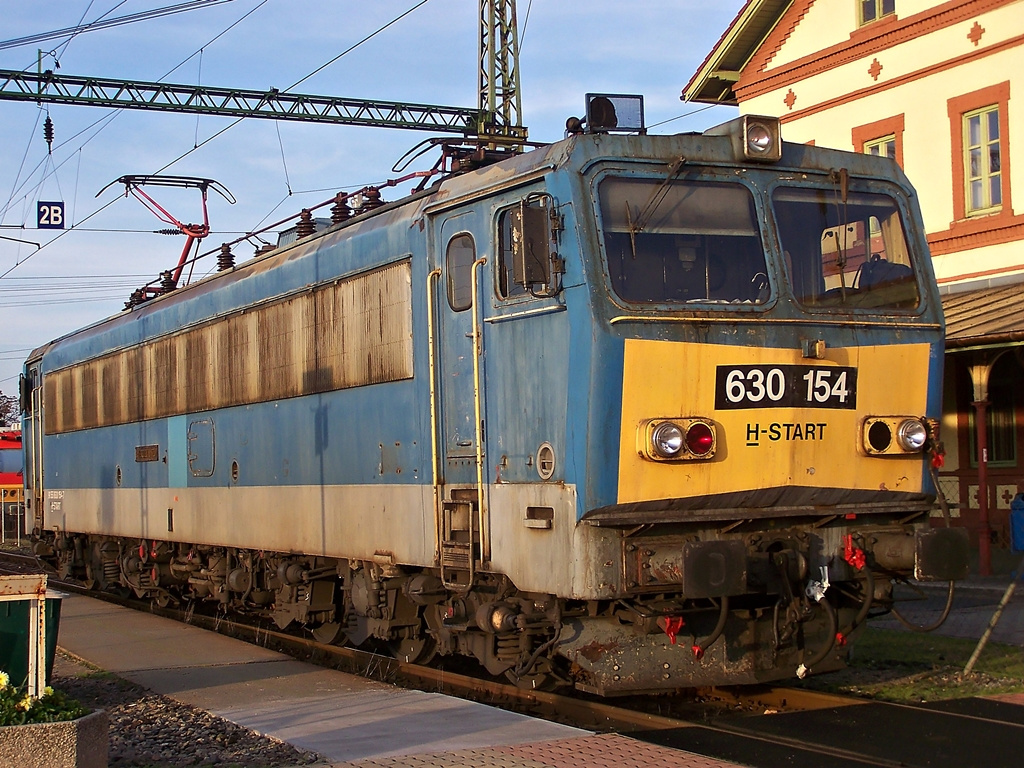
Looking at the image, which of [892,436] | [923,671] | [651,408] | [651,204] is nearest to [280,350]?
[651,204]

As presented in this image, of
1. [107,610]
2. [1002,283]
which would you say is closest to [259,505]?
[107,610]

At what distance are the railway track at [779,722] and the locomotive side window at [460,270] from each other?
2.83 metres

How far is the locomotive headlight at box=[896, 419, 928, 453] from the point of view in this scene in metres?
8.05

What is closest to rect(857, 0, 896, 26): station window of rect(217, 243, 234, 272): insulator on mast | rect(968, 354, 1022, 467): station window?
rect(968, 354, 1022, 467): station window

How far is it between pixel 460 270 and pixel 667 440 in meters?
2.14

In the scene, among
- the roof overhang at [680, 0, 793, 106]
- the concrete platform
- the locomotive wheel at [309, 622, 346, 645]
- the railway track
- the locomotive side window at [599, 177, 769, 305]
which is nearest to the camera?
the concrete platform

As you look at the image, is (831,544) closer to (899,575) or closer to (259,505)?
(899,575)

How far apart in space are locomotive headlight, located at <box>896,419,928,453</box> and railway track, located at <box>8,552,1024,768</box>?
1.70 meters

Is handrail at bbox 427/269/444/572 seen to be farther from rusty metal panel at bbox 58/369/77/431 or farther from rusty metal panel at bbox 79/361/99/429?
rusty metal panel at bbox 58/369/77/431

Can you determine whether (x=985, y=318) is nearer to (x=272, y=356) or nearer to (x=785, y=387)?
(x=272, y=356)

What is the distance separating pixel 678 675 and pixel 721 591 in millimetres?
931

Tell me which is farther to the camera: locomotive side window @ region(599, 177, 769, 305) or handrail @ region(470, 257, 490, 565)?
handrail @ region(470, 257, 490, 565)

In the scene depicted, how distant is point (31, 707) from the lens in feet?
21.0

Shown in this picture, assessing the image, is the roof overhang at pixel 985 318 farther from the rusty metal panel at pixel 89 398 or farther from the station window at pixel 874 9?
the rusty metal panel at pixel 89 398
